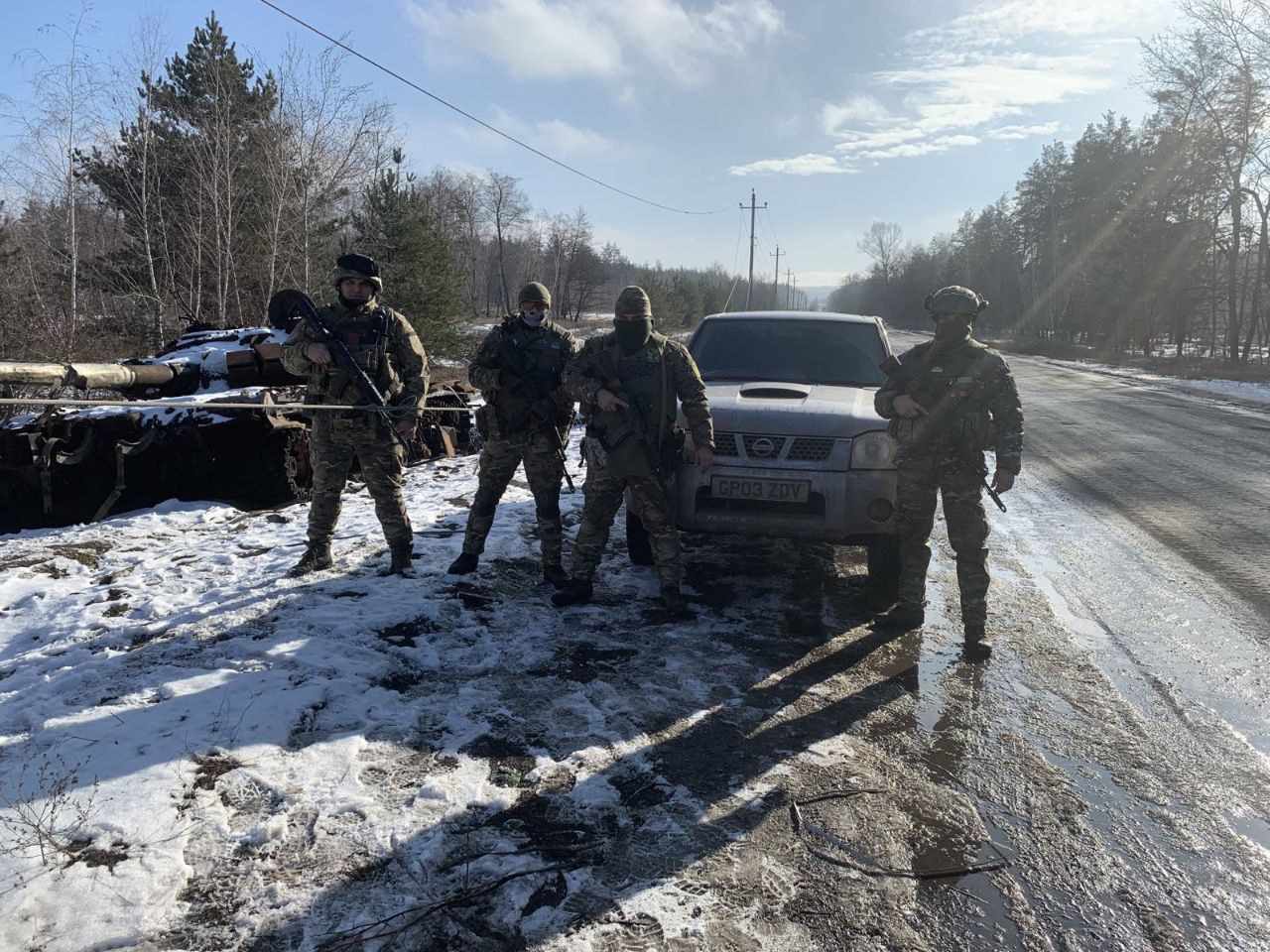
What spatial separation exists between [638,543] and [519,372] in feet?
4.98

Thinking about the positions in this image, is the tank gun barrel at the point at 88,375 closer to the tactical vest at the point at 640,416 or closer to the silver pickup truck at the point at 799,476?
the tactical vest at the point at 640,416

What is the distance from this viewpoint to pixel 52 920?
2.12 metres

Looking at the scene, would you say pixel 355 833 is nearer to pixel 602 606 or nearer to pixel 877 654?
pixel 602 606

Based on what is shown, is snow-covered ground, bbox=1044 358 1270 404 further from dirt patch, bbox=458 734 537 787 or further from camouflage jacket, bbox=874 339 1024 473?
dirt patch, bbox=458 734 537 787

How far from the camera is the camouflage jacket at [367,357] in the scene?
5020mm

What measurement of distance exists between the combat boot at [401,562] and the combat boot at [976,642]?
3463mm

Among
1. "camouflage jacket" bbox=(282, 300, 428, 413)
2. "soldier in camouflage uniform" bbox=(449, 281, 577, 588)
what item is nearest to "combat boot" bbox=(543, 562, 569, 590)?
"soldier in camouflage uniform" bbox=(449, 281, 577, 588)

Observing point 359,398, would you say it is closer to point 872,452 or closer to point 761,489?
point 761,489

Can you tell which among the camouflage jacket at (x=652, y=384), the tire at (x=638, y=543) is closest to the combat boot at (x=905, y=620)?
the camouflage jacket at (x=652, y=384)

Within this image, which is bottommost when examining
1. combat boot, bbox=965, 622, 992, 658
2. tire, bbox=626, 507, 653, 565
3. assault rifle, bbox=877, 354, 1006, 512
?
combat boot, bbox=965, 622, 992, 658

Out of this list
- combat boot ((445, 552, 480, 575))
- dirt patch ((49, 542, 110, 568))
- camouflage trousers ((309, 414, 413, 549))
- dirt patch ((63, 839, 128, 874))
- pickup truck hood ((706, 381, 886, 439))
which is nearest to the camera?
dirt patch ((63, 839, 128, 874))

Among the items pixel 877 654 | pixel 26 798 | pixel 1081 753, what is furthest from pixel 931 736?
pixel 26 798

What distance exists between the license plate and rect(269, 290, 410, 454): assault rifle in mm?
2230

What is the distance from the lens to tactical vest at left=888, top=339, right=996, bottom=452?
422 cm
